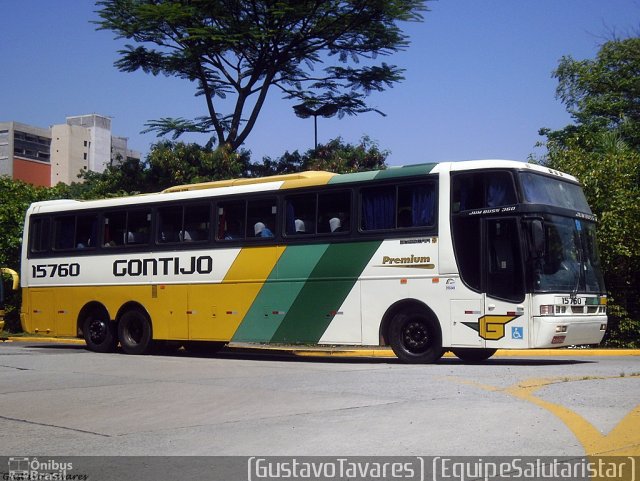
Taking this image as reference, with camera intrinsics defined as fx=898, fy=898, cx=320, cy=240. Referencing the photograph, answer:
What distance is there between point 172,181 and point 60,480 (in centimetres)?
2597

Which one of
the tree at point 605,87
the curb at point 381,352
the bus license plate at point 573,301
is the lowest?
the curb at point 381,352

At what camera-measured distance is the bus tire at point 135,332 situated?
63.4 feet

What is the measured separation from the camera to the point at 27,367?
1443cm

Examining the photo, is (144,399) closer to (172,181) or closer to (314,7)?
(172,181)

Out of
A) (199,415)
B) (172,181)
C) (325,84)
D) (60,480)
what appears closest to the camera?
(60,480)

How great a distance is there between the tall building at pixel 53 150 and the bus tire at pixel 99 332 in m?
98.3

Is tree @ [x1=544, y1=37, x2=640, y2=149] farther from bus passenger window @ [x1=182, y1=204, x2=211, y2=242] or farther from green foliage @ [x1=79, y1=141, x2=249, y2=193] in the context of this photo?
bus passenger window @ [x1=182, y1=204, x2=211, y2=242]

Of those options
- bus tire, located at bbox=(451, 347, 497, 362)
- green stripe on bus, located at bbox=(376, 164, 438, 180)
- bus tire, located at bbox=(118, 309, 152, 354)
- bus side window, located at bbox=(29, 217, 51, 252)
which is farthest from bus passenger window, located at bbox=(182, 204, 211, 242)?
bus tire, located at bbox=(451, 347, 497, 362)

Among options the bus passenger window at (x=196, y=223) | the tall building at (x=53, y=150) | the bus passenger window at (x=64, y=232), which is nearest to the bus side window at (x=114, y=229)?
the bus passenger window at (x=64, y=232)

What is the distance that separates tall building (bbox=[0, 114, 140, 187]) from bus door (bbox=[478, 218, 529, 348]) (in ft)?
348

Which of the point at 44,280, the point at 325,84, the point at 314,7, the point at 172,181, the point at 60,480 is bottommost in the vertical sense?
the point at 60,480

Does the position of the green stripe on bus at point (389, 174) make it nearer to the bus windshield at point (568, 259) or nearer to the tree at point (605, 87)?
the bus windshield at point (568, 259)

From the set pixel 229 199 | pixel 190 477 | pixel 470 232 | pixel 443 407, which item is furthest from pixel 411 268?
pixel 190 477

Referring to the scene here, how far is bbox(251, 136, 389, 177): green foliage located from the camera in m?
32.8
